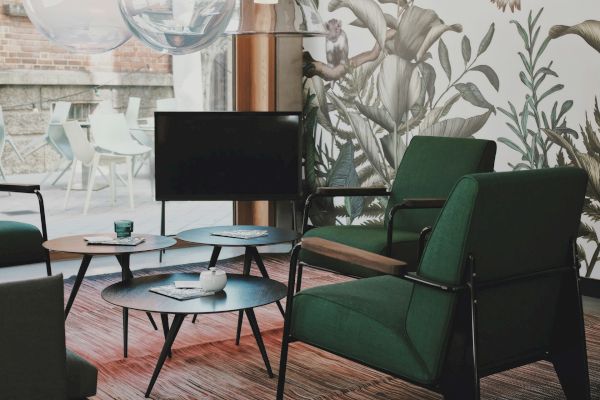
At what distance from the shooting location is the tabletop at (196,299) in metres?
3.16

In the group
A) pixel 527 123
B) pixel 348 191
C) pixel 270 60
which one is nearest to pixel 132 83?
pixel 270 60

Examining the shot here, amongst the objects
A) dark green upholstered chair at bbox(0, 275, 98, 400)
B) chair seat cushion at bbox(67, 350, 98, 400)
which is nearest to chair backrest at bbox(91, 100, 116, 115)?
chair seat cushion at bbox(67, 350, 98, 400)

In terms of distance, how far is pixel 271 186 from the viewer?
5160mm

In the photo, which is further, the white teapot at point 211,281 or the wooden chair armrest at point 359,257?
the white teapot at point 211,281

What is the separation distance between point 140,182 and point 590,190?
307 centimetres

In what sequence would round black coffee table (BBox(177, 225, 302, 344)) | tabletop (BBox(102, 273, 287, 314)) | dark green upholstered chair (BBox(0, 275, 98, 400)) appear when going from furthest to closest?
1. round black coffee table (BBox(177, 225, 302, 344))
2. tabletop (BBox(102, 273, 287, 314))
3. dark green upholstered chair (BBox(0, 275, 98, 400))

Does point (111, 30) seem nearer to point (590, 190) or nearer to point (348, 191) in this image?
point (348, 191)

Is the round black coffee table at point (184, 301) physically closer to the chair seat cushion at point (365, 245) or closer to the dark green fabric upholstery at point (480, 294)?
the dark green fabric upholstery at point (480, 294)

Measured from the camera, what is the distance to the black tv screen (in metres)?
5.02

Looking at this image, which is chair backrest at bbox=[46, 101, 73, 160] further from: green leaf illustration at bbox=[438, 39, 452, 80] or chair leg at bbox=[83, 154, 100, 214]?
green leaf illustration at bbox=[438, 39, 452, 80]

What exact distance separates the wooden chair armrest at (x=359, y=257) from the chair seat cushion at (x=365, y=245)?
3.51 ft

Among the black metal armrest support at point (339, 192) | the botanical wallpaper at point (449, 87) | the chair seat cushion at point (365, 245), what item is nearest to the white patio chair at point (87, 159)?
the botanical wallpaper at point (449, 87)

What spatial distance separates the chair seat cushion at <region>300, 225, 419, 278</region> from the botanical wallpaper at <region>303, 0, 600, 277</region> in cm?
115

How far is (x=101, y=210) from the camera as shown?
603 cm
